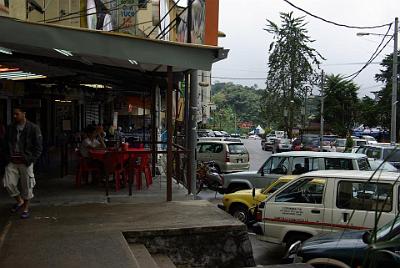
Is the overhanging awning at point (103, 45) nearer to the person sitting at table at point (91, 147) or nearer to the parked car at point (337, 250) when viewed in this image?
the person sitting at table at point (91, 147)

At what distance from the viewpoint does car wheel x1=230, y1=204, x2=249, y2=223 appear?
34.9ft

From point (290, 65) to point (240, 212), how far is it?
1434 inches

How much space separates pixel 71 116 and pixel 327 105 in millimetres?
28948

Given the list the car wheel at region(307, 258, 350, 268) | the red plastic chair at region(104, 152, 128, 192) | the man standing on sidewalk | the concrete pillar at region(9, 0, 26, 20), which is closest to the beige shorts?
the man standing on sidewalk

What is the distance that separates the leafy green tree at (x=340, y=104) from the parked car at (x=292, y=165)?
1170 inches

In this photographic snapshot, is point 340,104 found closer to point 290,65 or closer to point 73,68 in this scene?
point 290,65

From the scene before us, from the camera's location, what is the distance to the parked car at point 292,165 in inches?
494

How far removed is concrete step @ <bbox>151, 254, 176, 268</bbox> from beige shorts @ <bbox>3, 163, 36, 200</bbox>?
2042 mm

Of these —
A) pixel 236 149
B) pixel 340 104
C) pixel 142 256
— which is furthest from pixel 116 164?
pixel 340 104

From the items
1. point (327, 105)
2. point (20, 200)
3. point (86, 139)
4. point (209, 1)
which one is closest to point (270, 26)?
point (327, 105)

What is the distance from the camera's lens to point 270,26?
45812mm

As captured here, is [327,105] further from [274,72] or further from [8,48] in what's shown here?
[8,48]

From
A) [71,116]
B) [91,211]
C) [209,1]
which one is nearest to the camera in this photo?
[91,211]

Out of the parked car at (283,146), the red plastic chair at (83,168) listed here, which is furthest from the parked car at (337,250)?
the parked car at (283,146)
